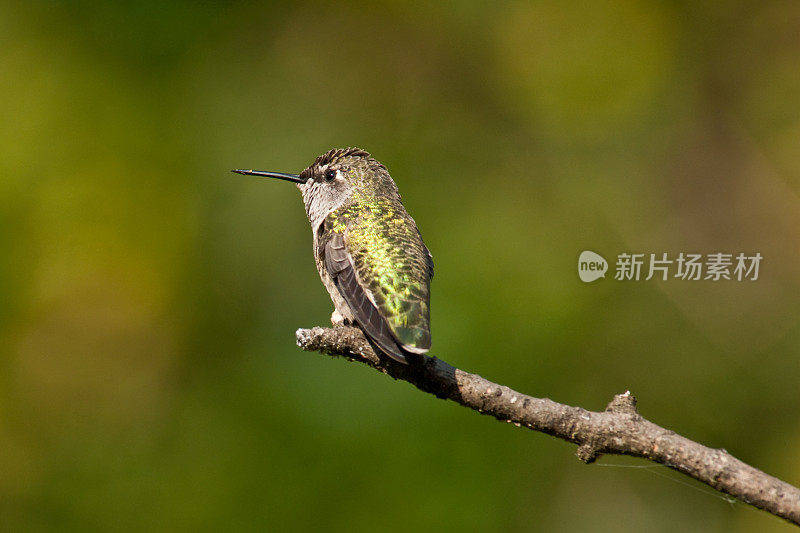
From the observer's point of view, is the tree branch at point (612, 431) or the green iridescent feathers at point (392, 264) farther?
the green iridescent feathers at point (392, 264)

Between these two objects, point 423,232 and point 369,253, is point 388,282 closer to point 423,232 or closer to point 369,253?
point 369,253

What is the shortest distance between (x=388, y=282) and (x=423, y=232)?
3163 millimetres

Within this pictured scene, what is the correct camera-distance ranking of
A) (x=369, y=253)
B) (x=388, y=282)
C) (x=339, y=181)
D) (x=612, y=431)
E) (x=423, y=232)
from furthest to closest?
(x=423, y=232)
(x=339, y=181)
(x=369, y=253)
(x=388, y=282)
(x=612, y=431)

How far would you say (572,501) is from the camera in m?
5.49

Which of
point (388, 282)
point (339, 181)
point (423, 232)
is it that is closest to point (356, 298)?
point (388, 282)

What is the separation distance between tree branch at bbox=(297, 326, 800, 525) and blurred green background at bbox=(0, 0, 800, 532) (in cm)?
269

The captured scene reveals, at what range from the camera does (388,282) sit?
254 cm

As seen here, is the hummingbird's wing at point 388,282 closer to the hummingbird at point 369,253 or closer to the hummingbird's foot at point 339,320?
the hummingbird at point 369,253

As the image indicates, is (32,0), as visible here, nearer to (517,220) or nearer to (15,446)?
(15,446)

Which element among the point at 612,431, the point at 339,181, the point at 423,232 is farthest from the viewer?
the point at 423,232

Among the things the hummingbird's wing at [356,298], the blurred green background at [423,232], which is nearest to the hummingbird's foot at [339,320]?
the hummingbird's wing at [356,298]

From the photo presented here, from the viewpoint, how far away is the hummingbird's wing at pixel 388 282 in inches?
87.7

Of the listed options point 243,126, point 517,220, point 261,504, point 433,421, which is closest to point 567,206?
point 517,220

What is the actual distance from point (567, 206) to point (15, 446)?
14.9 feet
